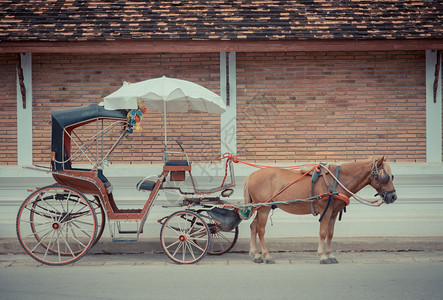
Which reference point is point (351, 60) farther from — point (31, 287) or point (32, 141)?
point (31, 287)

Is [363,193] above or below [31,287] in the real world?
above

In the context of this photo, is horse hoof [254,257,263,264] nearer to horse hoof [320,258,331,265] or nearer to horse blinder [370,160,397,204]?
horse hoof [320,258,331,265]

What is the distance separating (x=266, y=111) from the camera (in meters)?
10.6

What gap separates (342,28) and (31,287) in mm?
6807

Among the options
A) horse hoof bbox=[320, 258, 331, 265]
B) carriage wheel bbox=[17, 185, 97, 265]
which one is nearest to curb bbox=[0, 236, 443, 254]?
carriage wheel bbox=[17, 185, 97, 265]

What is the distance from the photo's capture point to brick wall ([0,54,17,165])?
34.8 feet

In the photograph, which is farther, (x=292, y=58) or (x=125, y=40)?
(x=292, y=58)

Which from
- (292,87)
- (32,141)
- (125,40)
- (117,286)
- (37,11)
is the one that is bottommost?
(117,286)

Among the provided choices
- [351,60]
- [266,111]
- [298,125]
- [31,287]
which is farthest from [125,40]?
[31,287]

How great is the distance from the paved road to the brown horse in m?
0.48

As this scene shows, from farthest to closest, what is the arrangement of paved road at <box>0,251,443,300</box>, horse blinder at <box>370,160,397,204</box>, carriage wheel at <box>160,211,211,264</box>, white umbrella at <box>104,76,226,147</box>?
white umbrella at <box>104,76,226,147</box> < carriage wheel at <box>160,211,211,264</box> < horse blinder at <box>370,160,397,204</box> < paved road at <box>0,251,443,300</box>

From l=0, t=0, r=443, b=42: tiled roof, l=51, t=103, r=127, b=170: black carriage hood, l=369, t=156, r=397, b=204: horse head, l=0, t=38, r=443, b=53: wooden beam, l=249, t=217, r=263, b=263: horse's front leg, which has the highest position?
l=0, t=0, r=443, b=42: tiled roof

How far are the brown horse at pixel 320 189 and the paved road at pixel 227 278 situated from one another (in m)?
0.48

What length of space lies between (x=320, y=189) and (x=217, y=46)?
3.36m
